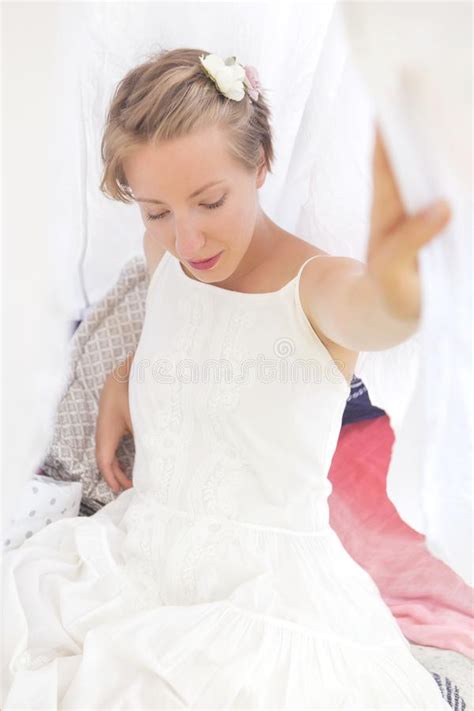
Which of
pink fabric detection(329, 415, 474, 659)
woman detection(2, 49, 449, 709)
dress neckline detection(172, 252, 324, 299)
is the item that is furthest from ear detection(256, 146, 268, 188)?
pink fabric detection(329, 415, 474, 659)

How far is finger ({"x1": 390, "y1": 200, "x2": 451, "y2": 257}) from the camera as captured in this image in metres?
0.54

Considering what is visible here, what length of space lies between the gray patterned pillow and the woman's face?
0.43 m

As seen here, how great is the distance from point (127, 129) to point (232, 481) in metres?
0.45

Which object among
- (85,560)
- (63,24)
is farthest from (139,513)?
(63,24)

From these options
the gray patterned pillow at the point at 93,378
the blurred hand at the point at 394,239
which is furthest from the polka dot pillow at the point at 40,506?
the blurred hand at the point at 394,239

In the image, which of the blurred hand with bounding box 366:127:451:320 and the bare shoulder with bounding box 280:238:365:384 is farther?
the bare shoulder with bounding box 280:238:365:384

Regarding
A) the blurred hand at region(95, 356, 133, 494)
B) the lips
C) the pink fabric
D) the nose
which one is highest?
the nose

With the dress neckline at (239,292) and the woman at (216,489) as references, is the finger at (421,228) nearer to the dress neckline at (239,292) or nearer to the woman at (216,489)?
the woman at (216,489)

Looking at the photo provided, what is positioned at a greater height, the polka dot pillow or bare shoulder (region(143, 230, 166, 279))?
bare shoulder (region(143, 230, 166, 279))

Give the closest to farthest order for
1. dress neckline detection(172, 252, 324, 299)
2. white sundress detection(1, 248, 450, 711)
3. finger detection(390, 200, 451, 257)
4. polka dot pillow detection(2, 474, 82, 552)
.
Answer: finger detection(390, 200, 451, 257) → white sundress detection(1, 248, 450, 711) → dress neckline detection(172, 252, 324, 299) → polka dot pillow detection(2, 474, 82, 552)

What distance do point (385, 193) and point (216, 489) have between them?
574mm

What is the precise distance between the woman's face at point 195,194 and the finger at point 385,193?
1.19 ft

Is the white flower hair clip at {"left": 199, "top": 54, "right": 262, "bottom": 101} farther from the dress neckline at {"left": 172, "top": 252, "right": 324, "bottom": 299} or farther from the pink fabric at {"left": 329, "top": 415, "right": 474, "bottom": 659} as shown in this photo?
the pink fabric at {"left": 329, "top": 415, "right": 474, "bottom": 659}

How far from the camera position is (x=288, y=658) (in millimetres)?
902
